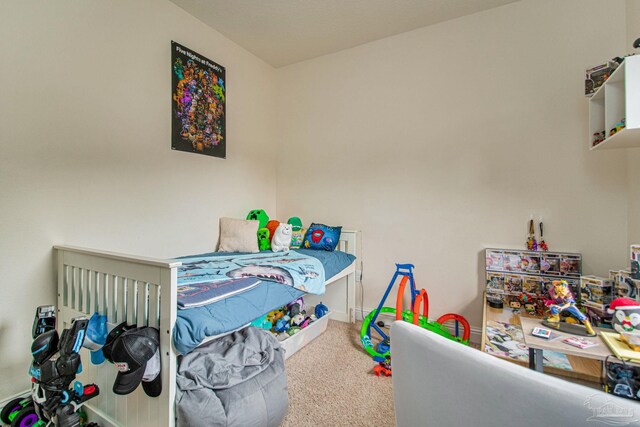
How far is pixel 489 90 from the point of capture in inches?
92.8

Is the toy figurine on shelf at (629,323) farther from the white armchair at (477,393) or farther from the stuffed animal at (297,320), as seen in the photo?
the stuffed animal at (297,320)

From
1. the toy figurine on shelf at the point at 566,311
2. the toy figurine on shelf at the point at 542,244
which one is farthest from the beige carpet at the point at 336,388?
the toy figurine on shelf at the point at 542,244

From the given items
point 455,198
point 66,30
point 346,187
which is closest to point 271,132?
point 346,187

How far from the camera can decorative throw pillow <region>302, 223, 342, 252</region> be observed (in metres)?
2.75

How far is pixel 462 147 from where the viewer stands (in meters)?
2.46

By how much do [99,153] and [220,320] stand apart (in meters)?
1.47

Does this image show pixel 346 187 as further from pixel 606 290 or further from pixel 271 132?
pixel 606 290

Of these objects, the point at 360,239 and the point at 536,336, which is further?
the point at 360,239

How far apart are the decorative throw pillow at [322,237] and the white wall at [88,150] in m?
0.90

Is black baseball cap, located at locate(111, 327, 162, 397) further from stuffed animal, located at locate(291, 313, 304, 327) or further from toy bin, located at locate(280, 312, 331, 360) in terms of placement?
stuffed animal, located at locate(291, 313, 304, 327)

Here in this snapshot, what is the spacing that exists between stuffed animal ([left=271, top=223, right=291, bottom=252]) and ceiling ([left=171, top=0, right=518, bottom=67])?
1.83 metres

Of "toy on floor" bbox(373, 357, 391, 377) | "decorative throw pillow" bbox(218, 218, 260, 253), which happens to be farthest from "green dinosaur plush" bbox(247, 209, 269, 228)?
"toy on floor" bbox(373, 357, 391, 377)

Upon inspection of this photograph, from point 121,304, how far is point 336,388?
50.7 inches

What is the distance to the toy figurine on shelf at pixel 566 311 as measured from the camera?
1.18 metres
